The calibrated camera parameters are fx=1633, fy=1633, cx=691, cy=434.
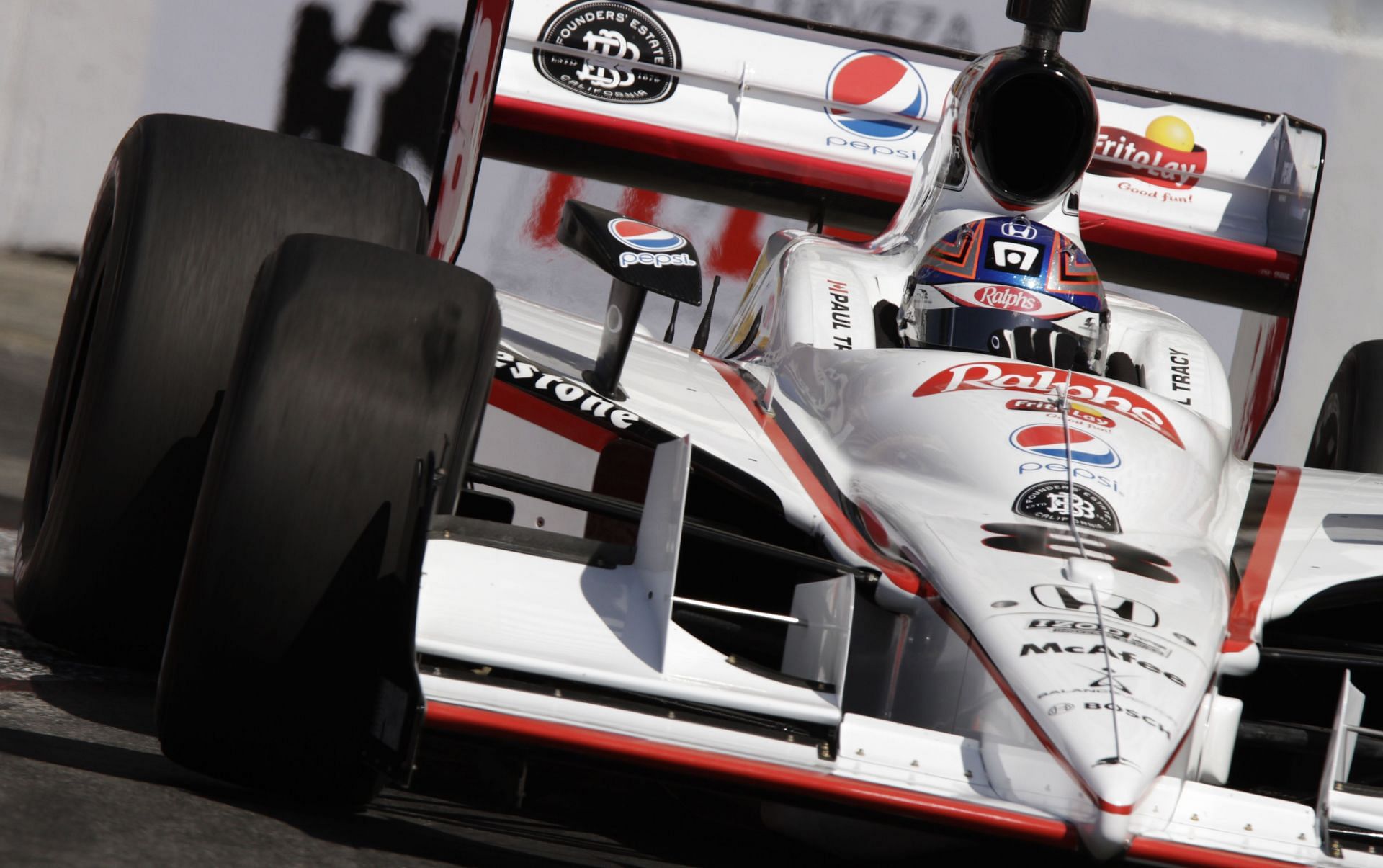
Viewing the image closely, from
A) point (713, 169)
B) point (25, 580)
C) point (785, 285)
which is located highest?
point (713, 169)

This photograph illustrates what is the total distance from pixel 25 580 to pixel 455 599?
810mm

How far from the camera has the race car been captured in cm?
202

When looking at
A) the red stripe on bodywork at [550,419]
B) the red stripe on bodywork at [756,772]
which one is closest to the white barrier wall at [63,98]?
the red stripe on bodywork at [550,419]

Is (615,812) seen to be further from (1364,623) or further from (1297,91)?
(1297,91)

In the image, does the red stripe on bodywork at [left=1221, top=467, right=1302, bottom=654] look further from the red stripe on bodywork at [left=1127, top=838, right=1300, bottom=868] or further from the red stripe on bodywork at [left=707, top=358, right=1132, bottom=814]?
the red stripe on bodywork at [left=1127, top=838, right=1300, bottom=868]

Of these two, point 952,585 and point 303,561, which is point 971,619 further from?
point 303,561

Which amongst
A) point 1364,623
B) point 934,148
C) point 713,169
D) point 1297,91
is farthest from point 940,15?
point 1364,623

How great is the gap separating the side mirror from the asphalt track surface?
0.76 metres

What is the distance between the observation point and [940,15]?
8.36m

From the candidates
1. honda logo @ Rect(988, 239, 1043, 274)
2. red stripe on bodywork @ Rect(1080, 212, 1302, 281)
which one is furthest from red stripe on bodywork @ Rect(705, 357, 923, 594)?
red stripe on bodywork @ Rect(1080, 212, 1302, 281)

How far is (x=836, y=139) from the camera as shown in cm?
505

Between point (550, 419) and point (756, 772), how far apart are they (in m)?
1.99

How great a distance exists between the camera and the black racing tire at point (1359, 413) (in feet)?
13.9

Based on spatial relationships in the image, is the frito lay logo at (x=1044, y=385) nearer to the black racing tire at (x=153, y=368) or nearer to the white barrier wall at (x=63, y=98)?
the black racing tire at (x=153, y=368)
